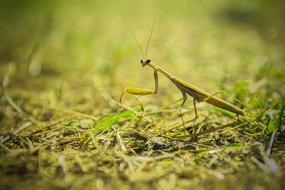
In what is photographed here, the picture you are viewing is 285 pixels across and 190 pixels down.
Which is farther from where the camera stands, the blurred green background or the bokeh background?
the blurred green background

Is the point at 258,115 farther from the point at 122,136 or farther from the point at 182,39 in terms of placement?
the point at 182,39

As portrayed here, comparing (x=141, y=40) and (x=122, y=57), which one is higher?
(x=141, y=40)

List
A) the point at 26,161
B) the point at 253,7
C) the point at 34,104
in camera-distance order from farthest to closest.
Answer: the point at 253,7
the point at 34,104
the point at 26,161

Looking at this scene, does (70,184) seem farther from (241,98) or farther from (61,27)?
(61,27)

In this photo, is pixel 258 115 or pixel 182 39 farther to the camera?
pixel 182 39

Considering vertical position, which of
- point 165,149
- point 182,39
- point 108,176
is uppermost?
point 182,39

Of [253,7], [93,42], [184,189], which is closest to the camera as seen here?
[184,189]

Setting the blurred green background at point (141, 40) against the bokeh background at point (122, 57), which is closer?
the bokeh background at point (122, 57)

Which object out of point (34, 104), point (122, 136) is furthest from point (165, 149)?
point (34, 104)

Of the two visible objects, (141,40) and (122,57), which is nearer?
(122,57)

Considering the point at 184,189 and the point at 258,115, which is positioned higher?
the point at 258,115
